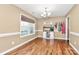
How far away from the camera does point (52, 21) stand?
9234mm

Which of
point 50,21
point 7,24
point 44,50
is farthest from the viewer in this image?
point 50,21

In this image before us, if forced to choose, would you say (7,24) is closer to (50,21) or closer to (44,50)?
(44,50)

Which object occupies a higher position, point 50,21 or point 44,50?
point 50,21

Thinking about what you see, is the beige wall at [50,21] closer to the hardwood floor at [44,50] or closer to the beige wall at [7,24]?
the hardwood floor at [44,50]

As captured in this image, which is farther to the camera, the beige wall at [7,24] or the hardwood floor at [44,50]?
the hardwood floor at [44,50]


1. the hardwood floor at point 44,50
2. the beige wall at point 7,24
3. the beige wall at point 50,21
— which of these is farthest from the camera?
the beige wall at point 50,21

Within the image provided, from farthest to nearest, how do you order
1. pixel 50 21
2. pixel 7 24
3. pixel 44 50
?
pixel 50 21 → pixel 44 50 → pixel 7 24

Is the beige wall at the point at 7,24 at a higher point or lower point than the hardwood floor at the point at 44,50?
higher

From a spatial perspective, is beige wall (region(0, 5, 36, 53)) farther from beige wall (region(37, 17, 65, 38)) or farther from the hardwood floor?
beige wall (region(37, 17, 65, 38))

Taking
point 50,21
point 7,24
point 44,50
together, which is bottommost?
Answer: point 44,50

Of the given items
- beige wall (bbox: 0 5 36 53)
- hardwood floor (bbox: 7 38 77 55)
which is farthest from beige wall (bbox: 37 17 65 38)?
beige wall (bbox: 0 5 36 53)

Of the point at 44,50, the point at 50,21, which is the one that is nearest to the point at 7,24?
the point at 44,50

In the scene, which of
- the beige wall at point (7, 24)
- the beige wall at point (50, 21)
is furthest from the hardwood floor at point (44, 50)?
the beige wall at point (50, 21)
